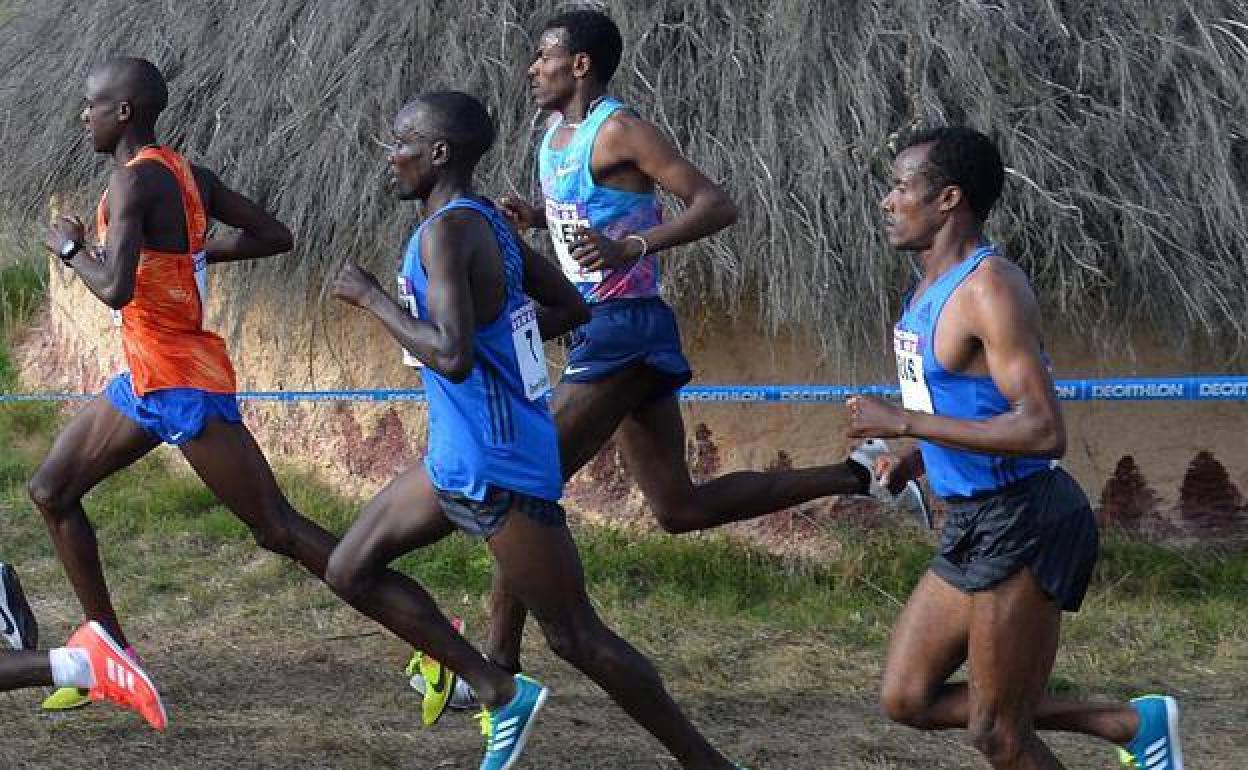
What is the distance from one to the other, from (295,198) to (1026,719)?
4.31 meters

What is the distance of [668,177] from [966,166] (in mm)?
1347

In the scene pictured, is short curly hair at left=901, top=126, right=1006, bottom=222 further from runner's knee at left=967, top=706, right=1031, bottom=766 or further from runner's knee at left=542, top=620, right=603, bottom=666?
runner's knee at left=542, top=620, right=603, bottom=666

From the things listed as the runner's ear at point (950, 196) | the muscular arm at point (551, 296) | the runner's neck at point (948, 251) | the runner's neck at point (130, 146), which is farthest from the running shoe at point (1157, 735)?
the runner's neck at point (130, 146)

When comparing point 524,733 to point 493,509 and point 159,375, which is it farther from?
point 159,375

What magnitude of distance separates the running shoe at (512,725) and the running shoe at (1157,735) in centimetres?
150

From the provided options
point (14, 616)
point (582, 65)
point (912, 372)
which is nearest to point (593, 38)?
point (582, 65)

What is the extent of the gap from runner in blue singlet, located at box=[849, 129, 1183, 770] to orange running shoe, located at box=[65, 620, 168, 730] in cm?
211

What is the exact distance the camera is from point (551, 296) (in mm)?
4848

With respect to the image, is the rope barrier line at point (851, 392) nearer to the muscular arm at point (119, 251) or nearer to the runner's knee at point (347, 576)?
the runner's knee at point (347, 576)

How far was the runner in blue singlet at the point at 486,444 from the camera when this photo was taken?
4.34 m

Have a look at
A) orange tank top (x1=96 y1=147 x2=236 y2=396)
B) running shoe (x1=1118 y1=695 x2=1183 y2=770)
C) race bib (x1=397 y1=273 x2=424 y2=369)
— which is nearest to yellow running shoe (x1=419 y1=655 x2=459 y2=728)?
orange tank top (x1=96 y1=147 x2=236 y2=396)

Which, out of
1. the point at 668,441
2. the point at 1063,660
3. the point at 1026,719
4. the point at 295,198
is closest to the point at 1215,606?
the point at 1063,660

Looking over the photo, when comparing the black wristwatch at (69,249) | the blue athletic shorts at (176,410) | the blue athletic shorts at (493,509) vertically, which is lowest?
the blue athletic shorts at (493,509)

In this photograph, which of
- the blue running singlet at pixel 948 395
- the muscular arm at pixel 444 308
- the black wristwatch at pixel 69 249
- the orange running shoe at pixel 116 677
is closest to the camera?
the blue running singlet at pixel 948 395
